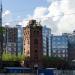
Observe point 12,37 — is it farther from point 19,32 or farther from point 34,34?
point 34,34

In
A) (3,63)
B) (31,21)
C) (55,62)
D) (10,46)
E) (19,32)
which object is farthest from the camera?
(19,32)

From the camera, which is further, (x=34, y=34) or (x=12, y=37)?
(x=12, y=37)

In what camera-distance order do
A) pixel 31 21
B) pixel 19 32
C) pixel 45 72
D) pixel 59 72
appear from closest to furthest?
Answer: pixel 45 72 < pixel 59 72 < pixel 31 21 < pixel 19 32

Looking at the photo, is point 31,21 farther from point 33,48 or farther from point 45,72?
point 45,72

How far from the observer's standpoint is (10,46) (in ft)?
586

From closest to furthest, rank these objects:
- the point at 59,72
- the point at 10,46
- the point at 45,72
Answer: the point at 45,72 → the point at 59,72 → the point at 10,46

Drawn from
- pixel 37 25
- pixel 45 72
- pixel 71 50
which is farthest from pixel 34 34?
pixel 71 50

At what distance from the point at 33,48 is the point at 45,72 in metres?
51.1

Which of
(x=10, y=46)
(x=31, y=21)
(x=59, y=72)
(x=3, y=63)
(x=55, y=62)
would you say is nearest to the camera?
(x=59, y=72)

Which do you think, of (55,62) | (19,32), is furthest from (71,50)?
(55,62)

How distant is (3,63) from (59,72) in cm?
3490

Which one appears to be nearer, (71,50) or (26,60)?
(26,60)

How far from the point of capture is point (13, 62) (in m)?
109

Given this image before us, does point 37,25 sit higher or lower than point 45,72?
higher
